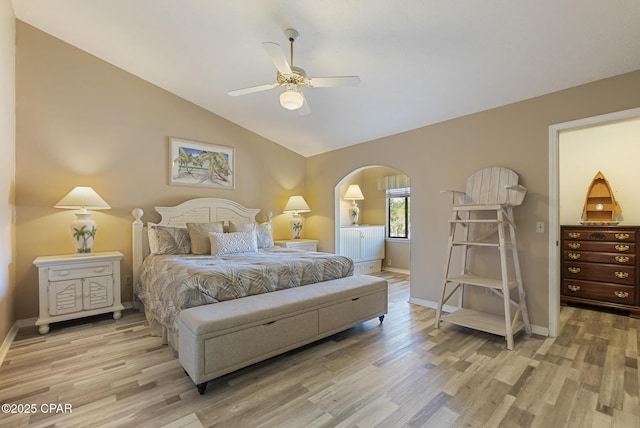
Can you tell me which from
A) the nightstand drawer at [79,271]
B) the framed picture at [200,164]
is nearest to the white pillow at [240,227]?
the framed picture at [200,164]

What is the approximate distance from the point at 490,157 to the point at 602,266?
2.07 m

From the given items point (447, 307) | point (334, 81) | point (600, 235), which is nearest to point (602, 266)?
point (600, 235)

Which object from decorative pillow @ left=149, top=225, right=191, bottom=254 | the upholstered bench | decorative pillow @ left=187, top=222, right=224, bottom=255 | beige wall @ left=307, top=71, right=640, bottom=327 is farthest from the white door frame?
decorative pillow @ left=149, top=225, right=191, bottom=254

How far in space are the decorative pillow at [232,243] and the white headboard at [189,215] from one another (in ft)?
1.89

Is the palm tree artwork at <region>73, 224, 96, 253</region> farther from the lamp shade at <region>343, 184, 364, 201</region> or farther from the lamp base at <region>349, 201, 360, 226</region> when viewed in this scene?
the lamp base at <region>349, 201, 360, 226</region>

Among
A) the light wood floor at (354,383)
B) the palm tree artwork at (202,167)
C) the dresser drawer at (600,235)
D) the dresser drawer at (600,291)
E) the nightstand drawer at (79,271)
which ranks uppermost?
the palm tree artwork at (202,167)

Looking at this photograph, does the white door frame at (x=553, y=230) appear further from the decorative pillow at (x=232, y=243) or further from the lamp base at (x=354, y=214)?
the lamp base at (x=354, y=214)

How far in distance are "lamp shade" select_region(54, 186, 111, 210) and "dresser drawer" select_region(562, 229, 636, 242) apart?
Answer: 5727 mm

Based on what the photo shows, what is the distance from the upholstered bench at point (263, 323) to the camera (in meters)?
1.92

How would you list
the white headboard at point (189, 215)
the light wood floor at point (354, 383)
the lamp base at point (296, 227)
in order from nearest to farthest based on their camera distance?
the light wood floor at point (354, 383) → the white headboard at point (189, 215) → the lamp base at point (296, 227)

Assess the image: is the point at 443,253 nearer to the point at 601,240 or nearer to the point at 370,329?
the point at 370,329

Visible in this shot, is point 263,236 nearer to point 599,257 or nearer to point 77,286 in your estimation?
point 77,286

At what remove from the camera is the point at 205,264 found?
2756 millimetres

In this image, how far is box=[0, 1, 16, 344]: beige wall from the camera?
252 centimetres
